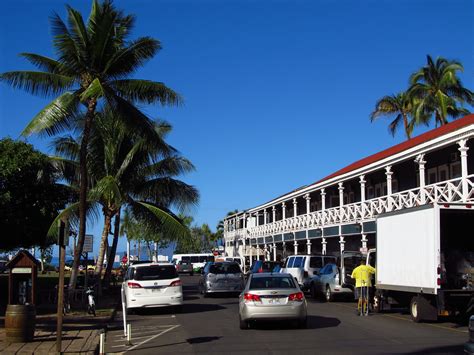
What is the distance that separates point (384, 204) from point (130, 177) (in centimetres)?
1154

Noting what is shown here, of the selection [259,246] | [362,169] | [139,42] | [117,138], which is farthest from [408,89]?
[139,42]

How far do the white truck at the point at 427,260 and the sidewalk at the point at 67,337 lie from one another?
321 inches

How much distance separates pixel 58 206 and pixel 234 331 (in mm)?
15451

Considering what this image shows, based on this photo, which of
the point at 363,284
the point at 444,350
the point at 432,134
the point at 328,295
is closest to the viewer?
the point at 444,350

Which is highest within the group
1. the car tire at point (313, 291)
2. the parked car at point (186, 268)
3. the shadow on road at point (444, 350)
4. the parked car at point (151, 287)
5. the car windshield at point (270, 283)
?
the car windshield at point (270, 283)

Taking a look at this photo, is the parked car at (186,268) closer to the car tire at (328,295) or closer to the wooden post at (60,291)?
the car tire at (328,295)

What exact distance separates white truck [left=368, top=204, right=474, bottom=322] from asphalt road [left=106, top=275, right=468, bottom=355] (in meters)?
0.61

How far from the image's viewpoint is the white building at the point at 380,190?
927 inches

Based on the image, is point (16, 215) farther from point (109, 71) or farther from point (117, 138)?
point (109, 71)

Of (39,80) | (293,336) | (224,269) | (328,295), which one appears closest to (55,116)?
(39,80)

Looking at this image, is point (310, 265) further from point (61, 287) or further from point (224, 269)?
point (61, 287)

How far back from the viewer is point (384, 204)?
28.4 m

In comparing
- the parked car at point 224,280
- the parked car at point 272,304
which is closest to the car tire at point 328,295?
the parked car at point 224,280

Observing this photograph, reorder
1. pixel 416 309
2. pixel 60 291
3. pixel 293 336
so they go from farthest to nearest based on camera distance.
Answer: pixel 416 309
pixel 293 336
pixel 60 291
